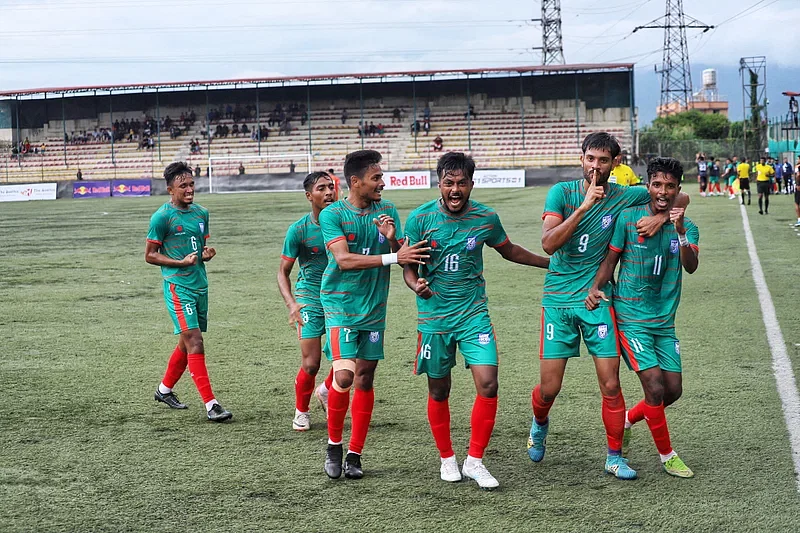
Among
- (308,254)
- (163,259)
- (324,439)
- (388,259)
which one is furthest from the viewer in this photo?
(163,259)

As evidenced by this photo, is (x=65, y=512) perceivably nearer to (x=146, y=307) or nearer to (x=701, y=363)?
(x=701, y=363)

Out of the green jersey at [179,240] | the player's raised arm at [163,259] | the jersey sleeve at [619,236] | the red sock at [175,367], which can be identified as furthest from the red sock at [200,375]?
the jersey sleeve at [619,236]

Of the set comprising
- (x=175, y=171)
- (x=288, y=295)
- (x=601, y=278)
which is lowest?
(x=288, y=295)

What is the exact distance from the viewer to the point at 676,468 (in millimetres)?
5379

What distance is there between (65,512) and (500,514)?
2.27 metres

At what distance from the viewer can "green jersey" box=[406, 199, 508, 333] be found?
213 inches

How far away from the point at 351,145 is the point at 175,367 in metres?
54.4

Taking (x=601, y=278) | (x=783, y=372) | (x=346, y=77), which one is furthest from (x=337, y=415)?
(x=346, y=77)

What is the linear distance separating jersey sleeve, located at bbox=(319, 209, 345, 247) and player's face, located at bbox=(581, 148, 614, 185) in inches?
57.2

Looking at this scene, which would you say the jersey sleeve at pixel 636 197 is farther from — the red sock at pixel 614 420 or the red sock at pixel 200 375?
the red sock at pixel 200 375

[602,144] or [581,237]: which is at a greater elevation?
[602,144]

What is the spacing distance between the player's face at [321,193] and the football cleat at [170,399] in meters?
1.91

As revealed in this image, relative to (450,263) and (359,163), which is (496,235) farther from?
(359,163)

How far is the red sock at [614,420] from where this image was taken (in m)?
5.40
